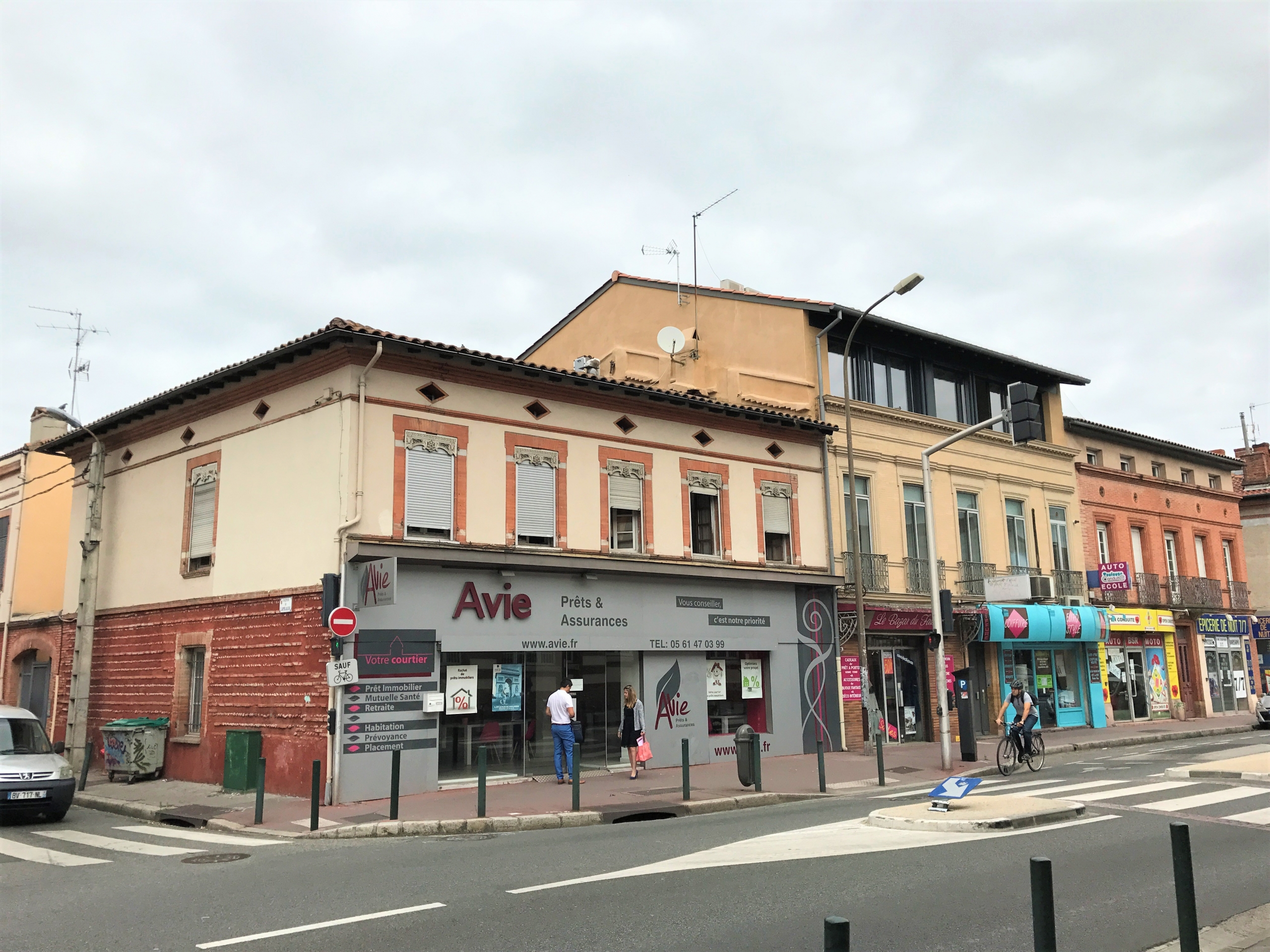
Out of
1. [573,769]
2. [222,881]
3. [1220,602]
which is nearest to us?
[222,881]

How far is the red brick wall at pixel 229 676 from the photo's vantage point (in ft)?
52.5

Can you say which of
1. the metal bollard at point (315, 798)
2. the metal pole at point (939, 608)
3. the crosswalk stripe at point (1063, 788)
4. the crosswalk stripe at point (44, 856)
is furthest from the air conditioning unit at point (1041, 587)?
the crosswalk stripe at point (44, 856)

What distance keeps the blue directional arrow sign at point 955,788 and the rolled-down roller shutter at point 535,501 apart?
855 cm

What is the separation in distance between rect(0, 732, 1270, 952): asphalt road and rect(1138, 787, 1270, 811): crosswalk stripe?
123mm

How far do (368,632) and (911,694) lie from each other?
46.9 feet

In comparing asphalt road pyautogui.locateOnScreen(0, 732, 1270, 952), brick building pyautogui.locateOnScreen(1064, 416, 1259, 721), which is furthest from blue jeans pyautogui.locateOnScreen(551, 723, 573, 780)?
brick building pyautogui.locateOnScreen(1064, 416, 1259, 721)

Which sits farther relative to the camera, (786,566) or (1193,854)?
(786,566)

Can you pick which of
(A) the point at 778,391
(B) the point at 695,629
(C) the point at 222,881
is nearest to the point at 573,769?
(C) the point at 222,881

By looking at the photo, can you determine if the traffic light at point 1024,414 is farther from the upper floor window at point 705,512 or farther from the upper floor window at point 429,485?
the upper floor window at point 429,485

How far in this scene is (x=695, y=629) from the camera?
66.6 ft

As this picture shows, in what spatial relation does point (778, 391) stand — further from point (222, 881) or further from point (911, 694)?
point (222, 881)


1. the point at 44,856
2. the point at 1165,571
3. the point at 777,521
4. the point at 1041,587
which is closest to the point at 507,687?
the point at 777,521

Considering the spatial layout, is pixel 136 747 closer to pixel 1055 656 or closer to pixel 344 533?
pixel 344 533

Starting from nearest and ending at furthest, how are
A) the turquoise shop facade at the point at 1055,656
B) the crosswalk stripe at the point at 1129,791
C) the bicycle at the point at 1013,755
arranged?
the crosswalk stripe at the point at 1129,791
the bicycle at the point at 1013,755
the turquoise shop facade at the point at 1055,656
